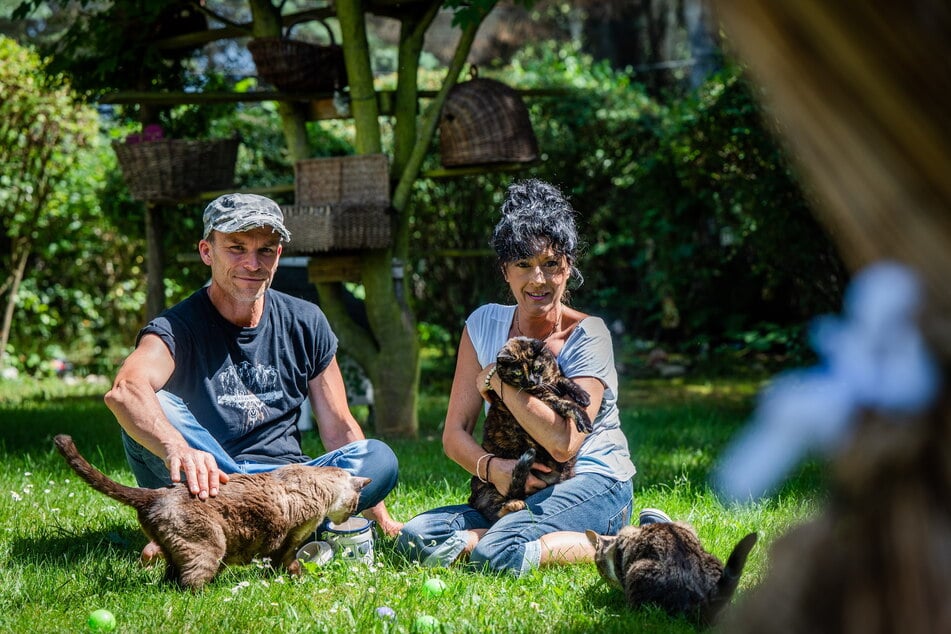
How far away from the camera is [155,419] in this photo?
3430 millimetres

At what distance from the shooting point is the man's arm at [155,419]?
130 inches

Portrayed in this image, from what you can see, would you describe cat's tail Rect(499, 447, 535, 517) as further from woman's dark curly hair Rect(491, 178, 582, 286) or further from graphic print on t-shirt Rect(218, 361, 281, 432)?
graphic print on t-shirt Rect(218, 361, 281, 432)

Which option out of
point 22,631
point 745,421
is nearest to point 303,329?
point 22,631

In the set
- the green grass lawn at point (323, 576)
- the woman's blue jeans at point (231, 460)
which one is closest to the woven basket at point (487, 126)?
the green grass lawn at point (323, 576)

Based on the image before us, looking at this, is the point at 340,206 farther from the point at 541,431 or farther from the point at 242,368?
the point at 541,431

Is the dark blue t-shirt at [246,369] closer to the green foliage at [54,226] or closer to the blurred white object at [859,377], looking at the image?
the blurred white object at [859,377]

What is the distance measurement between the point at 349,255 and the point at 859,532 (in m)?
6.24

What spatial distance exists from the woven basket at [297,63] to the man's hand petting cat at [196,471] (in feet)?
13.8

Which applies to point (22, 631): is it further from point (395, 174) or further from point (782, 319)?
point (782, 319)

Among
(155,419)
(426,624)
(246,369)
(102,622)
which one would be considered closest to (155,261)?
(246,369)

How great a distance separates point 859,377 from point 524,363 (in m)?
2.66

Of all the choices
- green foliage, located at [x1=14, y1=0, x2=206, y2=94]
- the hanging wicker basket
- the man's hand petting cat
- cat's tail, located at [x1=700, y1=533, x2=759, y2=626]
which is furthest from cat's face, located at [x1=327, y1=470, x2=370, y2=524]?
green foliage, located at [x1=14, y1=0, x2=206, y2=94]

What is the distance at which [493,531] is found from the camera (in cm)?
378

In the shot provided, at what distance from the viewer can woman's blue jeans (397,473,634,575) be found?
3707 millimetres
